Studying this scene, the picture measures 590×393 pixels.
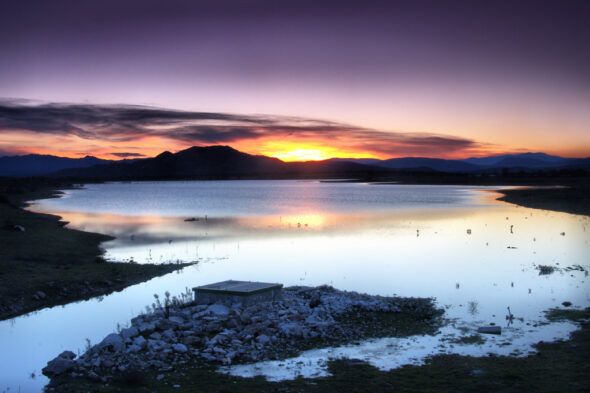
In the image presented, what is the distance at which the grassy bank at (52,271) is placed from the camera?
23.4 meters

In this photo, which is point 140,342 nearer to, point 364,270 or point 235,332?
point 235,332

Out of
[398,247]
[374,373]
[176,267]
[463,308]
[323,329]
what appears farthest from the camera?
[398,247]

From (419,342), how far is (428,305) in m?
5.04

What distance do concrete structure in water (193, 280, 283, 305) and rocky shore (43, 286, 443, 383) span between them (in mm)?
444

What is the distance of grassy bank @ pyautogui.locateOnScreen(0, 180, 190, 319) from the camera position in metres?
23.4

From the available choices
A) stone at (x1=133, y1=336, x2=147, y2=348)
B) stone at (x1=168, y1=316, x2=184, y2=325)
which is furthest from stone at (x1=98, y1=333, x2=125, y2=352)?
stone at (x1=168, y1=316, x2=184, y2=325)

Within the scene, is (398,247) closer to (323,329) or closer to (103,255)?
(103,255)

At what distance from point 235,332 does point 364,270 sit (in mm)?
14682

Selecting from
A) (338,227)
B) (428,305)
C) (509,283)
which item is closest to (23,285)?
(428,305)

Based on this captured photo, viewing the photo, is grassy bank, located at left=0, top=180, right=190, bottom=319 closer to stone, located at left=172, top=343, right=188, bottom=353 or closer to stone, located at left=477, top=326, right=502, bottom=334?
stone, located at left=172, top=343, right=188, bottom=353

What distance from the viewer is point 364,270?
30422 millimetres

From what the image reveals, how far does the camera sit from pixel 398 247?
39656 millimetres

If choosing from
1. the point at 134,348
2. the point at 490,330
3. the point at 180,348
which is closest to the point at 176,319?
the point at 180,348

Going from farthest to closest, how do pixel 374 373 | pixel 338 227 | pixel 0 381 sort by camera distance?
1. pixel 338 227
2. pixel 0 381
3. pixel 374 373
